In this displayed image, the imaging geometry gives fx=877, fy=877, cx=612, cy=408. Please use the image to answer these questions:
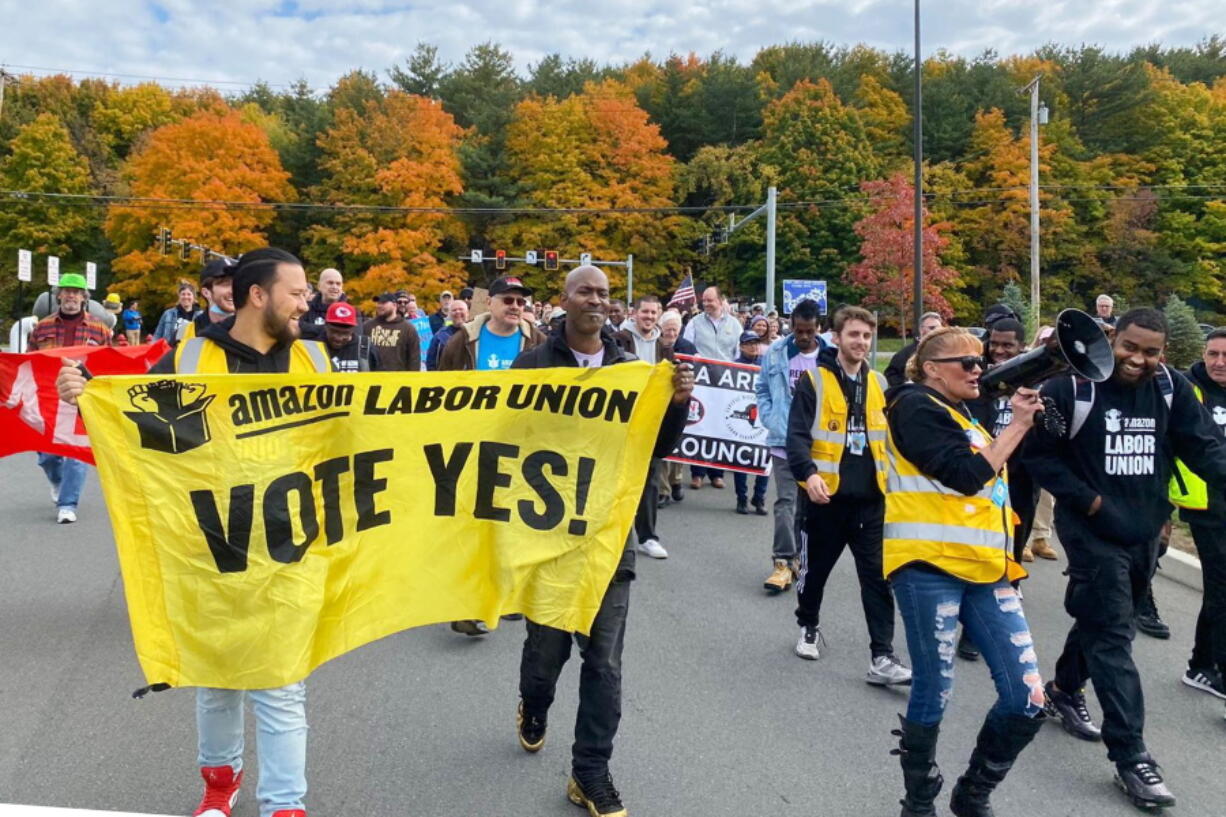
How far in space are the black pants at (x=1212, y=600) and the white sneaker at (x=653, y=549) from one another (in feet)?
11.7

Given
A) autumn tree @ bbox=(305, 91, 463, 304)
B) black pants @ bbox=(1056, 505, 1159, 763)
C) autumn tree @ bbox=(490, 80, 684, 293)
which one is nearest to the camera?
black pants @ bbox=(1056, 505, 1159, 763)

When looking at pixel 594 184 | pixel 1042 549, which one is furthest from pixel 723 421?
pixel 594 184

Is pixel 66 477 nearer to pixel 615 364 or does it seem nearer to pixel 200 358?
pixel 200 358

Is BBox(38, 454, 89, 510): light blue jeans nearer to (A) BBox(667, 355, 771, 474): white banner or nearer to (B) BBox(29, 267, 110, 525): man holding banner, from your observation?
(B) BBox(29, 267, 110, 525): man holding banner

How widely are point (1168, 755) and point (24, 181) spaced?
6548 centimetres

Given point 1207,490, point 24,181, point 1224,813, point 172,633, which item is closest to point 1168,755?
point 1224,813

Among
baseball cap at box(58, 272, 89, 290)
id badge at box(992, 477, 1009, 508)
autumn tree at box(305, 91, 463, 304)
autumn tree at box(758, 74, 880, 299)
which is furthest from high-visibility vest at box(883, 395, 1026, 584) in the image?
autumn tree at box(758, 74, 880, 299)

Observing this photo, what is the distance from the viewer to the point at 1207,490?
4.42 m

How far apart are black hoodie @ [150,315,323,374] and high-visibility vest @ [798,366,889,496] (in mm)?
2806


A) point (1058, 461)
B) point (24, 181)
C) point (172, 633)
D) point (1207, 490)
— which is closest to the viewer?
point (172, 633)

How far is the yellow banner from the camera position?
9.44ft

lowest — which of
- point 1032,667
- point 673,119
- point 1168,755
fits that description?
point 1168,755

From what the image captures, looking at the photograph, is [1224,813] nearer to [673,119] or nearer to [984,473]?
[984,473]

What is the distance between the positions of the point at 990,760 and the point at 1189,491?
89.7 inches
